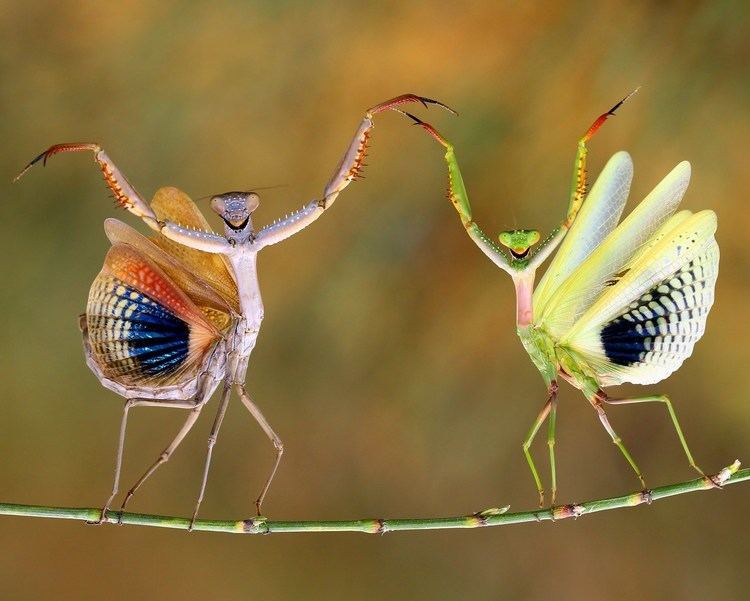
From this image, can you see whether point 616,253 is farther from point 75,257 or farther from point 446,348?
point 75,257

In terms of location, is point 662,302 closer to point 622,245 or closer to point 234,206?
point 622,245

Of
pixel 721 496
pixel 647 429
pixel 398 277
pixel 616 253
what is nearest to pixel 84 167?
pixel 398 277

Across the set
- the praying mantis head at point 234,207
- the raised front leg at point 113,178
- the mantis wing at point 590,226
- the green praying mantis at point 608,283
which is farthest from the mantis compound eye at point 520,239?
the raised front leg at point 113,178

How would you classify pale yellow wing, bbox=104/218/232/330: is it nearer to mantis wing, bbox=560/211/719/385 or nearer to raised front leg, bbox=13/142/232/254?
raised front leg, bbox=13/142/232/254

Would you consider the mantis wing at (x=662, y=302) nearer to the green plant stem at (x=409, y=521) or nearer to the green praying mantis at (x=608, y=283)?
the green praying mantis at (x=608, y=283)

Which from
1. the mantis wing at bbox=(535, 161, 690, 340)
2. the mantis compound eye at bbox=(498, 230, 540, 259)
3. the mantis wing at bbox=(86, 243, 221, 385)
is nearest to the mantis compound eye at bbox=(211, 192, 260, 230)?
the mantis wing at bbox=(86, 243, 221, 385)

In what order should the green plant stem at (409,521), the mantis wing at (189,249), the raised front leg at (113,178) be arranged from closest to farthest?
1. the raised front leg at (113,178)
2. the green plant stem at (409,521)
3. the mantis wing at (189,249)
